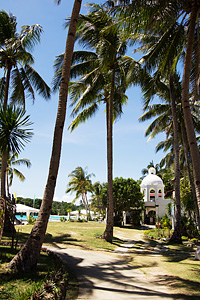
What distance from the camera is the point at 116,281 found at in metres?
6.75

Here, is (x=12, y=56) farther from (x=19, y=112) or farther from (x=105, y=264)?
(x=105, y=264)

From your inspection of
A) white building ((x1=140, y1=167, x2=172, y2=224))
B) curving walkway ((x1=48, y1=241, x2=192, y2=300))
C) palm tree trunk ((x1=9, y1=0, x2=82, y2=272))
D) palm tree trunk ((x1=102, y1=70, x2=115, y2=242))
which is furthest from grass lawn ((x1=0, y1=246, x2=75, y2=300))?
white building ((x1=140, y1=167, x2=172, y2=224))

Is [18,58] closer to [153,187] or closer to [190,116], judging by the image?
[190,116]

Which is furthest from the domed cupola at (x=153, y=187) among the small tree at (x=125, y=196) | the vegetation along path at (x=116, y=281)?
the vegetation along path at (x=116, y=281)

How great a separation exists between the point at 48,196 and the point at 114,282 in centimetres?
291

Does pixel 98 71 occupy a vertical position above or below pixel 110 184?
above

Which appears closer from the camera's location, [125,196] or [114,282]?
[114,282]

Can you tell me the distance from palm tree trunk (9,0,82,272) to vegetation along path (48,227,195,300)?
57.8 inches

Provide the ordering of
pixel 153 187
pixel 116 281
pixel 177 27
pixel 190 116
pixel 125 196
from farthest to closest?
pixel 153 187
pixel 125 196
pixel 177 27
pixel 190 116
pixel 116 281

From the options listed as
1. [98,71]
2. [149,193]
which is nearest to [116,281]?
[98,71]

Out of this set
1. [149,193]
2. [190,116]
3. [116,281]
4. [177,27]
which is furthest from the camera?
[149,193]

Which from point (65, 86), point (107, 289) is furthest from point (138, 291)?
point (65, 86)

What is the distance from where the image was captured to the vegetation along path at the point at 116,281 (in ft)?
18.2

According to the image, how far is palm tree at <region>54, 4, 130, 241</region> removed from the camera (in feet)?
44.9
